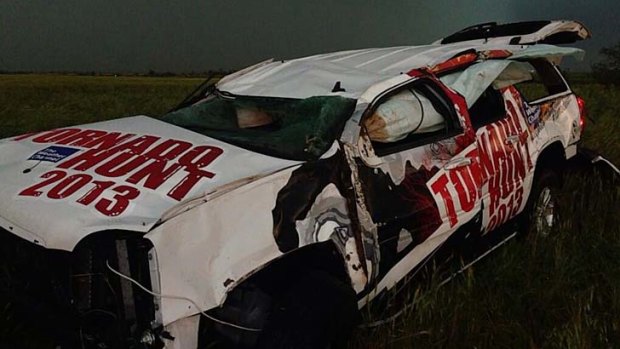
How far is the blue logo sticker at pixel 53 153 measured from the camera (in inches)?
135

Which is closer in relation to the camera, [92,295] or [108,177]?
[92,295]

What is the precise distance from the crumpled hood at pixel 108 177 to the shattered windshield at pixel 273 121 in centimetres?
15

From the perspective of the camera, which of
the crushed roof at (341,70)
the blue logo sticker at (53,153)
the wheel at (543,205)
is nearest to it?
the blue logo sticker at (53,153)

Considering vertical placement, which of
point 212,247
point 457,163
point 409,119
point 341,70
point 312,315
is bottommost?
point 312,315

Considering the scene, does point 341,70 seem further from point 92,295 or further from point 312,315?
point 92,295

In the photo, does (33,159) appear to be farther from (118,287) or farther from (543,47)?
(543,47)

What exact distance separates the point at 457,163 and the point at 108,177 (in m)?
1.96

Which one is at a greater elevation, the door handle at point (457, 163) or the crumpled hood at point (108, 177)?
the crumpled hood at point (108, 177)

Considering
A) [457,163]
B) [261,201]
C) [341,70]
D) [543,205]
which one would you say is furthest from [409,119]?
[543,205]

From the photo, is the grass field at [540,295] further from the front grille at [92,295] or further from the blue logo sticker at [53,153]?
the blue logo sticker at [53,153]

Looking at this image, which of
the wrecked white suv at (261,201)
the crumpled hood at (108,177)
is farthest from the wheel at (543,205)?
the crumpled hood at (108,177)

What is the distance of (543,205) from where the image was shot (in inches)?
209

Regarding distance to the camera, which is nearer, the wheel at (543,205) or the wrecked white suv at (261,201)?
the wrecked white suv at (261,201)

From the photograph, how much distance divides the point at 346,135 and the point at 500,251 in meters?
1.90
